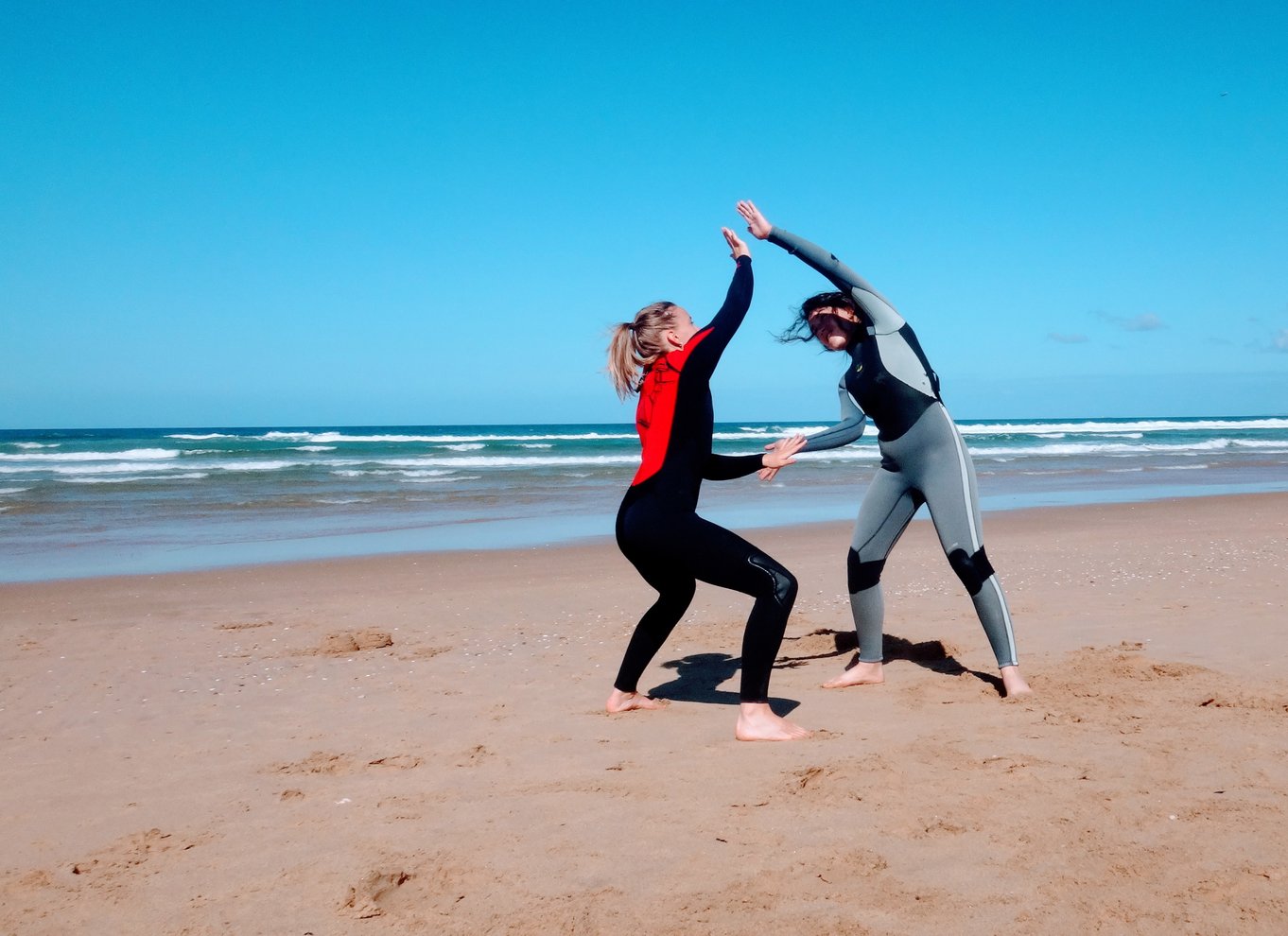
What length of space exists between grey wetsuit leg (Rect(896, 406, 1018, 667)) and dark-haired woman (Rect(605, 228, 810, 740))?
1000 mm

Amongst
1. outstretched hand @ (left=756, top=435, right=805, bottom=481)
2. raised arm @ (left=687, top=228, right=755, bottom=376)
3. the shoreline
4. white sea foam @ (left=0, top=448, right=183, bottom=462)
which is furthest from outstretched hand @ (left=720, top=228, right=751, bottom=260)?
white sea foam @ (left=0, top=448, right=183, bottom=462)

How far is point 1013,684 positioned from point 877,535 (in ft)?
3.31

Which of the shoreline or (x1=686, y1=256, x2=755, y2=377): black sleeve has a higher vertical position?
(x1=686, y1=256, x2=755, y2=377): black sleeve

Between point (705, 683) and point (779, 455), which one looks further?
point (705, 683)

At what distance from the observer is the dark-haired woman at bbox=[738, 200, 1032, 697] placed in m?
4.80

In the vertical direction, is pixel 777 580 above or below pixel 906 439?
below

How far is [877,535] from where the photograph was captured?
5.18m

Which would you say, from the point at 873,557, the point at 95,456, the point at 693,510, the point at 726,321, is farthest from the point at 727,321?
the point at 95,456

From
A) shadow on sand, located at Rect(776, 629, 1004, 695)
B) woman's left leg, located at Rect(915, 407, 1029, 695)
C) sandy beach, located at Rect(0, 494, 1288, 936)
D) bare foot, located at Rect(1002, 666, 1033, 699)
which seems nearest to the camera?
sandy beach, located at Rect(0, 494, 1288, 936)

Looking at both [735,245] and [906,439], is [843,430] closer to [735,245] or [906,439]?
[906,439]

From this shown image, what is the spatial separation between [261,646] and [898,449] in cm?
430

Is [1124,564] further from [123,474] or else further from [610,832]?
[123,474]

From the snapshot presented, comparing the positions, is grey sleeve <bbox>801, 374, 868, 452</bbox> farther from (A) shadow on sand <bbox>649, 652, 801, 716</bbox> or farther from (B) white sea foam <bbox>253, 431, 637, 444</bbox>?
(B) white sea foam <bbox>253, 431, 637, 444</bbox>

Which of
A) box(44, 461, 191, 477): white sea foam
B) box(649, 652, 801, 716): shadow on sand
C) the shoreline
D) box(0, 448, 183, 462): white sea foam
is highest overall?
box(0, 448, 183, 462): white sea foam
